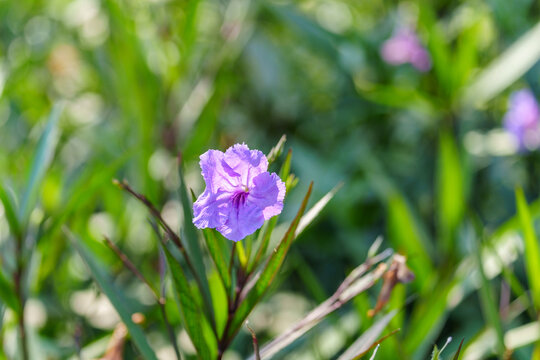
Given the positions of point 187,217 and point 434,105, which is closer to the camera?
point 187,217

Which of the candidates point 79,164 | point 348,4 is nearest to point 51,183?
point 79,164

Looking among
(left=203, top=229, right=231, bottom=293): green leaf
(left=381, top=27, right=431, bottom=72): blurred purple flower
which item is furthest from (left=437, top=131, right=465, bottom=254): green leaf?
(left=203, top=229, right=231, bottom=293): green leaf

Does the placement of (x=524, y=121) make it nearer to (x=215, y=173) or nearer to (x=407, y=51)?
(x=407, y=51)

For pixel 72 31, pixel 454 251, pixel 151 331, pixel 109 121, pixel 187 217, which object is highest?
pixel 72 31

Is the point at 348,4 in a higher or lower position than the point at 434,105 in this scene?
higher

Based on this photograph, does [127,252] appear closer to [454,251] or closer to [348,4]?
[454,251]

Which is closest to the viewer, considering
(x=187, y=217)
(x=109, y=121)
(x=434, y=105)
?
(x=187, y=217)
